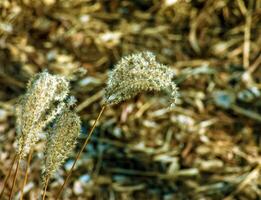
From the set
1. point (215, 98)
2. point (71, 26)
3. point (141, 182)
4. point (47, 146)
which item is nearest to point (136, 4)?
point (71, 26)

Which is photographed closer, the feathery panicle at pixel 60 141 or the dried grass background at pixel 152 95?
the feathery panicle at pixel 60 141

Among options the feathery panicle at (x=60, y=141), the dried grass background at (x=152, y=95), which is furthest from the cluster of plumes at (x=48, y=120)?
the dried grass background at (x=152, y=95)

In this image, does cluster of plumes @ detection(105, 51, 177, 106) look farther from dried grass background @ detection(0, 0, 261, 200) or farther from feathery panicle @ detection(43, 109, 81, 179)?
dried grass background @ detection(0, 0, 261, 200)

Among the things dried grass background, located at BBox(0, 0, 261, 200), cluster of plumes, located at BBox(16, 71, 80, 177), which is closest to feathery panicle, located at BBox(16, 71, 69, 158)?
cluster of plumes, located at BBox(16, 71, 80, 177)

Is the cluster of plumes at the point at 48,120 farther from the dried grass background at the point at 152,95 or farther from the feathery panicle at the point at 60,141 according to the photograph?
the dried grass background at the point at 152,95

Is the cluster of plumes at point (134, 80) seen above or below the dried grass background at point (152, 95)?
below

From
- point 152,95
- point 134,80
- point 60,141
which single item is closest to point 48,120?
point 60,141

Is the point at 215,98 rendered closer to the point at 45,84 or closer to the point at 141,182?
the point at 141,182
